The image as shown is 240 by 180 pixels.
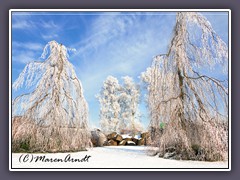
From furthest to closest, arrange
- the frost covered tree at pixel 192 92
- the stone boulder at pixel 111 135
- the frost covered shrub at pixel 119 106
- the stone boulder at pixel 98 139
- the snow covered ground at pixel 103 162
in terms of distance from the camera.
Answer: the stone boulder at pixel 111 135, the stone boulder at pixel 98 139, the frost covered shrub at pixel 119 106, the frost covered tree at pixel 192 92, the snow covered ground at pixel 103 162

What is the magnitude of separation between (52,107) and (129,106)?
160 centimetres

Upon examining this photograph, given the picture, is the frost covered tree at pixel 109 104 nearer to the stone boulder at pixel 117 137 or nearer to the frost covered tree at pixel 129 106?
the frost covered tree at pixel 129 106

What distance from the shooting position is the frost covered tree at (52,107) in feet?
18.8

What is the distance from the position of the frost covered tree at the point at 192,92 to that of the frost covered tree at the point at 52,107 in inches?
54.2

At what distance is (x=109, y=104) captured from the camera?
6.81 meters

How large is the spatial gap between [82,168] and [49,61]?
211 centimetres

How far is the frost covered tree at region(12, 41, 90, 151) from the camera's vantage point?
5719 millimetres

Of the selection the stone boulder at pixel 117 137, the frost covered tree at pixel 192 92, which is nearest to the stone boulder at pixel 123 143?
the stone boulder at pixel 117 137

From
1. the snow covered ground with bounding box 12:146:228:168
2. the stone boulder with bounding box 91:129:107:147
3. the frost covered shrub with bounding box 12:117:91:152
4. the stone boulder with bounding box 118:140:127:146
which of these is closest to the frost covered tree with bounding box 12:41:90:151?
the frost covered shrub with bounding box 12:117:91:152

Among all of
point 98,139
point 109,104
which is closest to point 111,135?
point 98,139

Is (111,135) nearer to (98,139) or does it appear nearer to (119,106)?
(98,139)

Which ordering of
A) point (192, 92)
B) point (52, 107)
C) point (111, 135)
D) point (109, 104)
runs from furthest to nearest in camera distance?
point (111, 135) < point (109, 104) < point (52, 107) < point (192, 92)
